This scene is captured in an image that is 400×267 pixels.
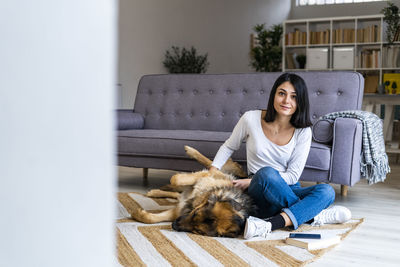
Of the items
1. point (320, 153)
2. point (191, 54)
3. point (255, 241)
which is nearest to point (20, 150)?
point (255, 241)

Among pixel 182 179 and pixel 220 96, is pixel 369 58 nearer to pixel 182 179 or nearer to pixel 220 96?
pixel 220 96

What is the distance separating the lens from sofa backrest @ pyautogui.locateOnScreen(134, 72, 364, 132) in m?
3.27

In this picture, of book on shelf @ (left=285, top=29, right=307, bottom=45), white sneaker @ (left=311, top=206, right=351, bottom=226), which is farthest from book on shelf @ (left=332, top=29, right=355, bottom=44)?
white sneaker @ (left=311, top=206, right=351, bottom=226)

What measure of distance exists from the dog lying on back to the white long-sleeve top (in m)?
0.19

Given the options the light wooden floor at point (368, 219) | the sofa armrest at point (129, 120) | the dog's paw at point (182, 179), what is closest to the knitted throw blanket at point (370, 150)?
the light wooden floor at point (368, 219)

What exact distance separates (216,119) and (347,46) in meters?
4.71

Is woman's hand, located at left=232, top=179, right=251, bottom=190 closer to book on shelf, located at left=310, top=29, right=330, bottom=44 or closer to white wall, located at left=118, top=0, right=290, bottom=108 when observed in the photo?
white wall, located at left=118, top=0, right=290, bottom=108

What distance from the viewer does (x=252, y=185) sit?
227cm

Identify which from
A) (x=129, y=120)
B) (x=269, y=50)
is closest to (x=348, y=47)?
(x=269, y=50)

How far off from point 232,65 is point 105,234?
8.70m

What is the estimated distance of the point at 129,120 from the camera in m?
3.83

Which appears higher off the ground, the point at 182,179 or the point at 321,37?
the point at 321,37

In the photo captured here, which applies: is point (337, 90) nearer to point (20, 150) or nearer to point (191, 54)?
point (20, 150)

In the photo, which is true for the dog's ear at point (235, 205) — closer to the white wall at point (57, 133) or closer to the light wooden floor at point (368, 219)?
the light wooden floor at point (368, 219)
